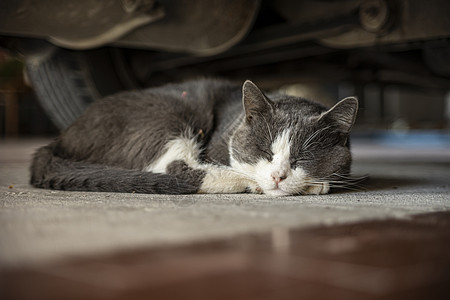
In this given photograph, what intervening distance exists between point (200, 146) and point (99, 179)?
19.9 inches

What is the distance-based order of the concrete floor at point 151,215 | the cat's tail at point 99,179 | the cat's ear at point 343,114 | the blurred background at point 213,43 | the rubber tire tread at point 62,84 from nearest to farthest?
the concrete floor at point 151,215
the cat's tail at point 99,179
the cat's ear at point 343,114
the blurred background at point 213,43
the rubber tire tread at point 62,84

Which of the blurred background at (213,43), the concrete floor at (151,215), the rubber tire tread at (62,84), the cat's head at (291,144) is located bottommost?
the concrete floor at (151,215)

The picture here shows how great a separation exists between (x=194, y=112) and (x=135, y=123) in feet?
0.87

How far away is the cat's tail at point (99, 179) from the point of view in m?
1.76

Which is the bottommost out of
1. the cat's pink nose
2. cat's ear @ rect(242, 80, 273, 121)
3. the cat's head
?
the cat's pink nose

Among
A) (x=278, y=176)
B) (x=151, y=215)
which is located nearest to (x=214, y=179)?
(x=278, y=176)

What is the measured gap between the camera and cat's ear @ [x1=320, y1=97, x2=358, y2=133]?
1869 mm

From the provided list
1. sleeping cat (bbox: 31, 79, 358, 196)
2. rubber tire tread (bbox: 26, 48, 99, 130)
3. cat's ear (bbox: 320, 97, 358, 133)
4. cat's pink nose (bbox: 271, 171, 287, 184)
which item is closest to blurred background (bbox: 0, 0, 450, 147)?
rubber tire tread (bbox: 26, 48, 99, 130)

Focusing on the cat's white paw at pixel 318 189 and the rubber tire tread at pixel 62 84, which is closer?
the cat's white paw at pixel 318 189

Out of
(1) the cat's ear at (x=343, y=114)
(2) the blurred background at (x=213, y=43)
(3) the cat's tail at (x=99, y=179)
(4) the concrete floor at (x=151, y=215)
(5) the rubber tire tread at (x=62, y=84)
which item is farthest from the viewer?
(5) the rubber tire tread at (x=62, y=84)

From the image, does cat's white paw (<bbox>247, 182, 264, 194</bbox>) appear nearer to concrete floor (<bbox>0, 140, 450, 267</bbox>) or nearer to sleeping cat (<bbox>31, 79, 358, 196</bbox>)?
sleeping cat (<bbox>31, 79, 358, 196</bbox>)

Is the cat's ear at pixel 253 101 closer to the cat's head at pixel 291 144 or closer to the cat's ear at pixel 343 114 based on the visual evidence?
the cat's head at pixel 291 144

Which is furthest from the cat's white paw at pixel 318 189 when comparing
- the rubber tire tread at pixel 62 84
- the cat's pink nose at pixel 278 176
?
the rubber tire tread at pixel 62 84

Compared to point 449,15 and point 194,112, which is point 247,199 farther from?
point 449,15
